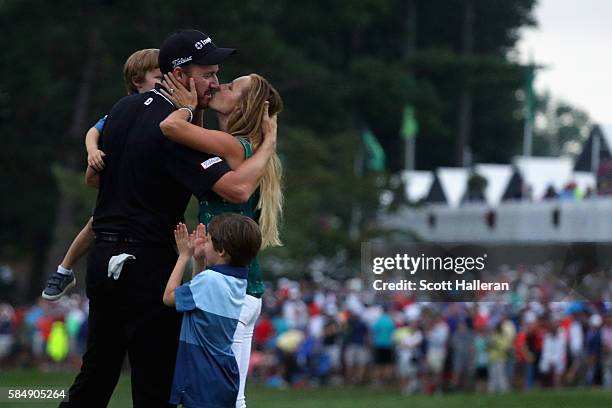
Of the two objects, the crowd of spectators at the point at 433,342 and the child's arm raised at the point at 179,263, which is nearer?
the child's arm raised at the point at 179,263

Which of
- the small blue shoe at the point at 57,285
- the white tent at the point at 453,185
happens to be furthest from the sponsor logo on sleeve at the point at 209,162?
the white tent at the point at 453,185

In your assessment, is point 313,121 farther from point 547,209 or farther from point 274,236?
point 274,236

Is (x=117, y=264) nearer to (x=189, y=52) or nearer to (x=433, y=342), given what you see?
(x=189, y=52)

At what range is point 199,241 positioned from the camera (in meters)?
5.86

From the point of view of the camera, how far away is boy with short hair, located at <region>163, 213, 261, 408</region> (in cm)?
582

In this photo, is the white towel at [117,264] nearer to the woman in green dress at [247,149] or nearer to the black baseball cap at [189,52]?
the woman in green dress at [247,149]

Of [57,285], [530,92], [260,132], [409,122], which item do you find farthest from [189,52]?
[530,92]

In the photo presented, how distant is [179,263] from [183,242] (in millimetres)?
92

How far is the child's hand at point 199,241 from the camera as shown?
19.2 ft

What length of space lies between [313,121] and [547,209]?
1673cm

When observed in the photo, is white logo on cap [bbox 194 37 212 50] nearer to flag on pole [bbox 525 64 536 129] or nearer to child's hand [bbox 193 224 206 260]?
child's hand [bbox 193 224 206 260]

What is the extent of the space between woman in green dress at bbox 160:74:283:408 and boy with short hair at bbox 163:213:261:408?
20cm

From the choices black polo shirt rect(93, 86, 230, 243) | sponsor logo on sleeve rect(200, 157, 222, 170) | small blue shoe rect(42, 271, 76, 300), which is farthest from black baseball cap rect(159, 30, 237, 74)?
small blue shoe rect(42, 271, 76, 300)

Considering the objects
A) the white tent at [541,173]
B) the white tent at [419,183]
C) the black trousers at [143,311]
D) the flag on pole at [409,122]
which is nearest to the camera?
the black trousers at [143,311]
